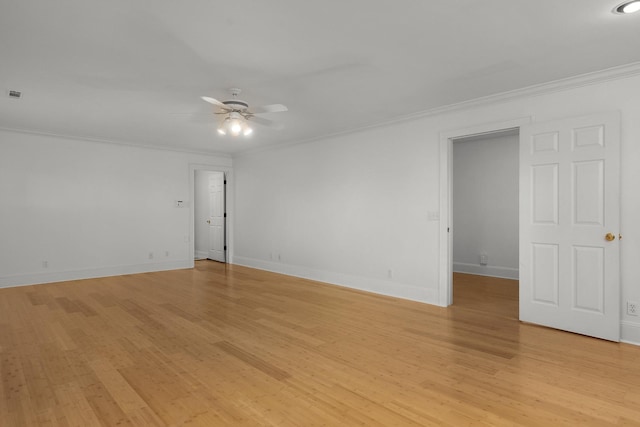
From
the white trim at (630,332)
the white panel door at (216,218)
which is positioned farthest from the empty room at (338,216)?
the white panel door at (216,218)

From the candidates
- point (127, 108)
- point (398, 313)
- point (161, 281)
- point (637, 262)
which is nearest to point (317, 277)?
point (398, 313)

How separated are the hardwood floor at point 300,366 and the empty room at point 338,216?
2 cm

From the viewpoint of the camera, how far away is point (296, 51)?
301cm

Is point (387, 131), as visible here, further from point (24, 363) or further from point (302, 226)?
point (24, 363)

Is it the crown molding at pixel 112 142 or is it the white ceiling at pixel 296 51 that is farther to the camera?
the crown molding at pixel 112 142

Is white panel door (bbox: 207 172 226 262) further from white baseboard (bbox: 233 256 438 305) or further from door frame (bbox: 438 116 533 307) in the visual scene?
door frame (bbox: 438 116 533 307)

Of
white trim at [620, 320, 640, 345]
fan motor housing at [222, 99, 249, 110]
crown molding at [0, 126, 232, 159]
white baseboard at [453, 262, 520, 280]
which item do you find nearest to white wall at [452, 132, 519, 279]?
white baseboard at [453, 262, 520, 280]

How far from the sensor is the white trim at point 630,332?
337cm

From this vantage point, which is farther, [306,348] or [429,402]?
[306,348]

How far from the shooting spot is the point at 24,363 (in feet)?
9.80

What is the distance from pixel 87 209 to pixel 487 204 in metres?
7.65

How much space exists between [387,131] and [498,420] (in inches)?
163

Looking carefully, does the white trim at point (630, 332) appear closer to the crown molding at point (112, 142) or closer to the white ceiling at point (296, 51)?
the white ceiling at point (296, 51)

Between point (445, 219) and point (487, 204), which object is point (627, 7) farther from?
point (487, 204)
